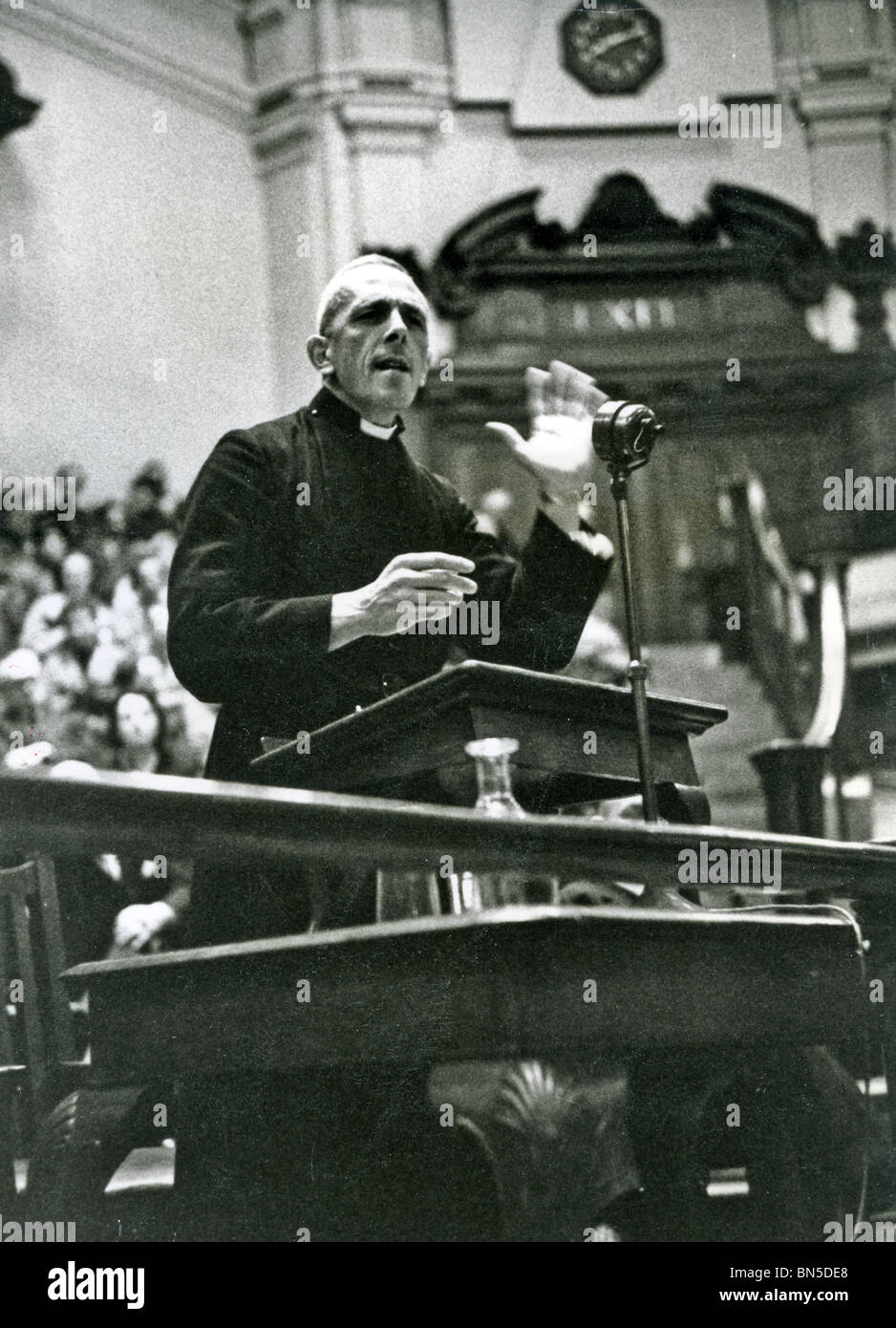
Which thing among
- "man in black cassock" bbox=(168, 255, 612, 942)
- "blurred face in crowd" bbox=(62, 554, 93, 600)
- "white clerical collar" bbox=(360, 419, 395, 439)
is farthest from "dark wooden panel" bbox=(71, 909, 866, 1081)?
"blurred face in crowd" bbox=(62, 554, 93, 600)

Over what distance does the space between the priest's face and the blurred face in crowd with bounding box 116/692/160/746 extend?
3.00 meters

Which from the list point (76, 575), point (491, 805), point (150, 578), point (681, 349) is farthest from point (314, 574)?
point (681, 349)

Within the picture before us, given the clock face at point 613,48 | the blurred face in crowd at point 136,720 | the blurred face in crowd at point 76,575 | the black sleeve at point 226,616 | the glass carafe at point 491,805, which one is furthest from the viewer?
the clock face at point 613,48

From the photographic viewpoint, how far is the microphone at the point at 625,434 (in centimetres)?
229

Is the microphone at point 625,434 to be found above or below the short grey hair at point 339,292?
below

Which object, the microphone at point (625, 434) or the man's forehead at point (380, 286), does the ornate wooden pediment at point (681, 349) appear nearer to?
the man's forehead at point (380, 286)

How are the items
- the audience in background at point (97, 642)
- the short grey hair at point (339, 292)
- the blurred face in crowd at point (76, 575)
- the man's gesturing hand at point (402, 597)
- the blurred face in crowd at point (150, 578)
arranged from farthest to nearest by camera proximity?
the blurred face in crowd at point (150, 578) < the blurred face in crowd at point (76, 575) < the audience in background at point (97, 642) < the short grey hair at point (339, 292) < the man's gesturing hand at point (402, 597)

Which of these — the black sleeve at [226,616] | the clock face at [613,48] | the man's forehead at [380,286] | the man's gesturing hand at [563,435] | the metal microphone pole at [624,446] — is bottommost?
the black sleeve at [226,616]

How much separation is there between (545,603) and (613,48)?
764cm

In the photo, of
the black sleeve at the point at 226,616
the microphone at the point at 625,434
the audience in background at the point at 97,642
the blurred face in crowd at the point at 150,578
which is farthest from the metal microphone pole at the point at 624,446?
the blurred face in crowd at the point at 150,578

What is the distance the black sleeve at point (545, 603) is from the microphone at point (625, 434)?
1.13ft

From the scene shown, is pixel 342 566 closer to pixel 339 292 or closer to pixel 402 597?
pixel 402 597

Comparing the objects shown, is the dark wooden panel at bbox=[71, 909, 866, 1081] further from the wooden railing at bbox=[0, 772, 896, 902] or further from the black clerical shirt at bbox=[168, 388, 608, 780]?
the black clerical shirt at bbox=[168, 388, 608, 780]
